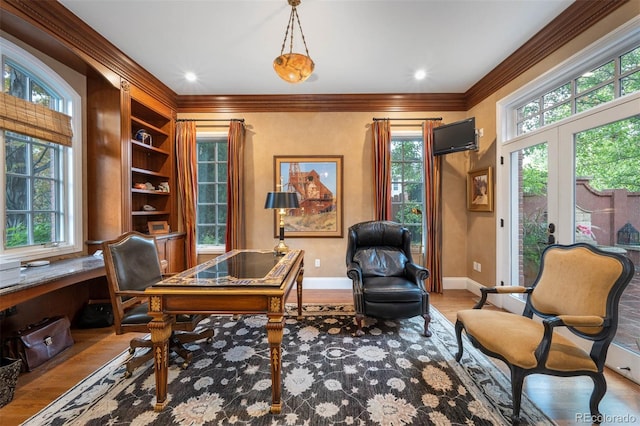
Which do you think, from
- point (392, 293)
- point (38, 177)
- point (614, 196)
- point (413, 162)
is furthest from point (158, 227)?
point (614, 196)

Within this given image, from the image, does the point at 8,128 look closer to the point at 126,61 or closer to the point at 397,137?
the point at 126,61

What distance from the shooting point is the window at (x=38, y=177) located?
236cm

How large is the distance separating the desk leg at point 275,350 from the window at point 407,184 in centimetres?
307

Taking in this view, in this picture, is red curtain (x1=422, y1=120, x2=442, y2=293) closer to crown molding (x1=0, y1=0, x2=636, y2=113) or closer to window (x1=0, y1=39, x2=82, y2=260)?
crown molding (x1=0, y1=0, x2=636, y2=113)

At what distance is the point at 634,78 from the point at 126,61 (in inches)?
193

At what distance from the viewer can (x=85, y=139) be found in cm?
305

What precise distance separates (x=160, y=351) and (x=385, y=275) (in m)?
2.30

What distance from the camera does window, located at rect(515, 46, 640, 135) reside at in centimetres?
204

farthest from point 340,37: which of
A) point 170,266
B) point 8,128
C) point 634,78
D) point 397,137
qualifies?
point 170,266

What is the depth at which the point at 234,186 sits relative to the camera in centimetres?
402

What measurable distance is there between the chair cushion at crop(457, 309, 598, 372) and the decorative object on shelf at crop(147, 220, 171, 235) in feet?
12.9

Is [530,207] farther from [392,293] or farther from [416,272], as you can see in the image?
[392,293]

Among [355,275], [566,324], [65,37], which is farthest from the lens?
[355,275]

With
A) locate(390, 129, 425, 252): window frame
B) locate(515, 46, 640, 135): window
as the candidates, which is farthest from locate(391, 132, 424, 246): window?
locate(515, 46, 640, 135): window
